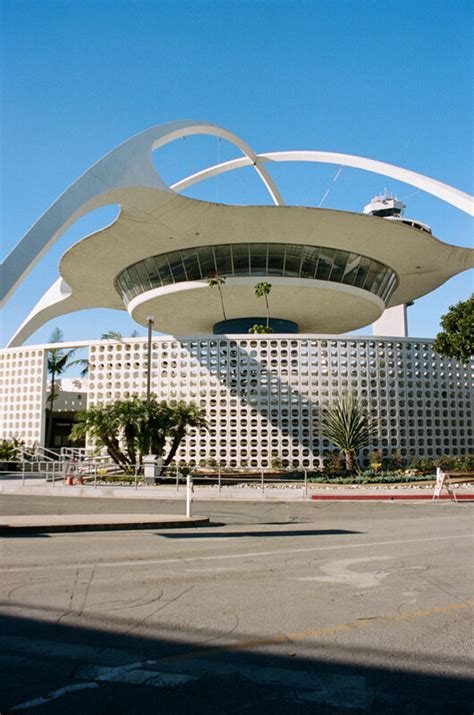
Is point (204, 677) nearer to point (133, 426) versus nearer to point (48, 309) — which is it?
point (133, 426)

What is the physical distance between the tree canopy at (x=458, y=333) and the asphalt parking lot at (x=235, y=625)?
17.4 metres

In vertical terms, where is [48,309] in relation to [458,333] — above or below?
above

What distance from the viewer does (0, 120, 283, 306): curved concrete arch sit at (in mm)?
17431

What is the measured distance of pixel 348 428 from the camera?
27.3 m

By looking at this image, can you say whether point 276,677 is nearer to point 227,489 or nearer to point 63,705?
point 63,705

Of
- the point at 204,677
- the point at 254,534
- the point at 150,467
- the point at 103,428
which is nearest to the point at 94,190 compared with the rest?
the point at 103,428

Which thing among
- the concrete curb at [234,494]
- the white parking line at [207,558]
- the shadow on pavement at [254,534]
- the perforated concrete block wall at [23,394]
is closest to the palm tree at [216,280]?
the perforated concrete block wall at [23,394]

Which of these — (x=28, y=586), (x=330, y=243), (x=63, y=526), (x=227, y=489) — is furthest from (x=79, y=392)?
(x=28, y=586)

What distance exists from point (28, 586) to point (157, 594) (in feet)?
5.26

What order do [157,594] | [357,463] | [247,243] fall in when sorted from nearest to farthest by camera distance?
[157,594] < [357,463] < [247,243]

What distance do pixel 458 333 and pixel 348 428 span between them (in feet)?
20.3

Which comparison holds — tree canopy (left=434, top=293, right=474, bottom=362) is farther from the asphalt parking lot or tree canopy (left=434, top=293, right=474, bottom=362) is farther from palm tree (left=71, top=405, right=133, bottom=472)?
the asphalt parking lot

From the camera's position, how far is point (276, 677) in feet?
14.4

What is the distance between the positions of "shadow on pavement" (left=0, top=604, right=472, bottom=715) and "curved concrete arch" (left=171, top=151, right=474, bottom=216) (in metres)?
32.6
